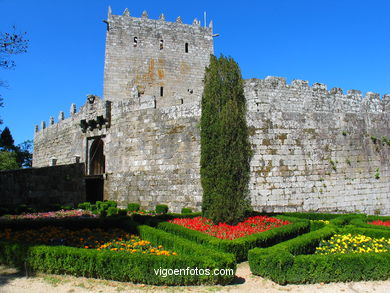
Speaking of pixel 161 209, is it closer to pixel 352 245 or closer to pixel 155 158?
pixel 155 158

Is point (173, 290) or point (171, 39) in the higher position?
point (171, 39)

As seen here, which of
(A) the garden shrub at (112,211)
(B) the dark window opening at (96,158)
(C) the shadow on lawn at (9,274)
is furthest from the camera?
(B) the dark window opening at (96,158)

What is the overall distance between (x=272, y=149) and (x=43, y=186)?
36.4ft

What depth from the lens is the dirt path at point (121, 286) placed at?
5895 millimetres

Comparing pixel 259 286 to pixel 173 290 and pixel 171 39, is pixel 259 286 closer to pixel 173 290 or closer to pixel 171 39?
pixel 173 290

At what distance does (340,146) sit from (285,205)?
4.45m

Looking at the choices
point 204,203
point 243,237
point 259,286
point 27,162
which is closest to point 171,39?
point 204,203

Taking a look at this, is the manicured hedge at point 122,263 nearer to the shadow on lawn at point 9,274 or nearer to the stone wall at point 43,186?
the shadow on lawn at point 9,274

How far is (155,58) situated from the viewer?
25.0 metres

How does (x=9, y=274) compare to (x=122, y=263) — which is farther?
(x=9, y=274)

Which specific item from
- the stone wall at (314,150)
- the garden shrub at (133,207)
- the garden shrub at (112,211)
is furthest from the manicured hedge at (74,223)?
the stone wall at (314,150)

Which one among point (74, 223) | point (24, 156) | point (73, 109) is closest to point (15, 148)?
point (24, 156)

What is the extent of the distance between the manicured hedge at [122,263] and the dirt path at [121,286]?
0.41 ft

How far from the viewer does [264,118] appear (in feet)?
50.2
